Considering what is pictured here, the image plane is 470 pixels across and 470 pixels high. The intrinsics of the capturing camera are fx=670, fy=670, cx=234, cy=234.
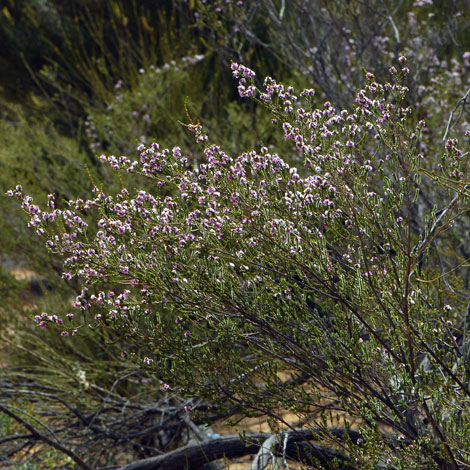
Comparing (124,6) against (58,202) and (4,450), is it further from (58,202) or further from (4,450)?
(4,450)

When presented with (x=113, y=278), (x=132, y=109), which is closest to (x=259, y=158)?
(x=113, y=278)

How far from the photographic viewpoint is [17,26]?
35.0 ft

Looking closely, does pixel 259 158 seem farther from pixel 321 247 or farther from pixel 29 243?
pixel 29 243

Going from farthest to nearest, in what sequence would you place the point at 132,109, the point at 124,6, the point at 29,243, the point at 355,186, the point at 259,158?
the point at 124,6 → the point at 132,109 → the point at 29,243 → the point at 259,158 → the point at 355,186

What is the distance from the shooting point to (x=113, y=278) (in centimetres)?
266

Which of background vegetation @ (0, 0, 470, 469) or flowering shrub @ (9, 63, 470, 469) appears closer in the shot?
flowering shrub @ (9, 63, 470, 469)

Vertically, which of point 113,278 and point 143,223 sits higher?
point 143,223

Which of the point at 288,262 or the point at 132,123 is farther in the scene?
the point at 132,123

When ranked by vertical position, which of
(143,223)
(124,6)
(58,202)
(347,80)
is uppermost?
(124,6)

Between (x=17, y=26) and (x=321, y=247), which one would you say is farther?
(x=17, y=26)

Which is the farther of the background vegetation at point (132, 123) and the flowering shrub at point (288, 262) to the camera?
the background vegetation at point (132, 123)

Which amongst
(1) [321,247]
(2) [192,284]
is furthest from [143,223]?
(1) [321,247]

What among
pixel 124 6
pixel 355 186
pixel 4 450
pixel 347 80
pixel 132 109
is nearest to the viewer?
pixel 355 186

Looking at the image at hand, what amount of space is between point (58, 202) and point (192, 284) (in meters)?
5.54
